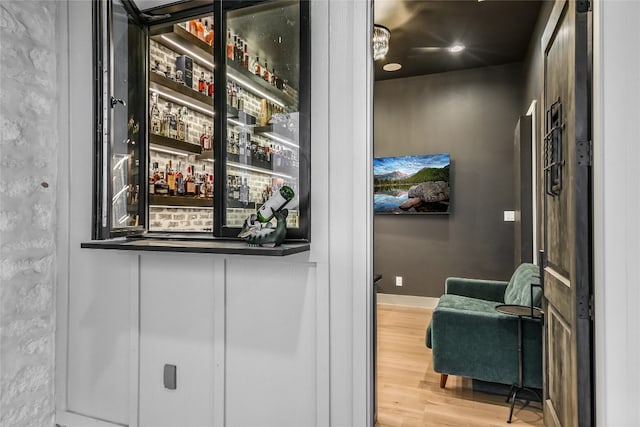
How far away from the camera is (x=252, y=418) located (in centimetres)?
174

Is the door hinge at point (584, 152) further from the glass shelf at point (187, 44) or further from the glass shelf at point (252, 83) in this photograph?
the glass shelf at point (187, 44)

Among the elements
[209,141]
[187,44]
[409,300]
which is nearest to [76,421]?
[209,141]

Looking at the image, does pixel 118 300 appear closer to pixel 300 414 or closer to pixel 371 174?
pixel 300 414

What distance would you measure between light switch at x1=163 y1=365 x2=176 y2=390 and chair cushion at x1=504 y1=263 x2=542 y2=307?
223 cm

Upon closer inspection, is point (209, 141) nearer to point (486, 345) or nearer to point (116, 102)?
point (116, 102)

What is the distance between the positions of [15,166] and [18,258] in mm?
433

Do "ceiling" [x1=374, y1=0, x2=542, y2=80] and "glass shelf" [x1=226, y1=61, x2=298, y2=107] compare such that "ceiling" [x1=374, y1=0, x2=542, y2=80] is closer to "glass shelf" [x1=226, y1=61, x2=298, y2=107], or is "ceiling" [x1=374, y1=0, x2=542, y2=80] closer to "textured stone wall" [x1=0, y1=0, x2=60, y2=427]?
"glass shelf" [x1=226, y1=61, x2=298, y2=107]

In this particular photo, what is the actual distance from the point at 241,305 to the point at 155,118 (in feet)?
5.73

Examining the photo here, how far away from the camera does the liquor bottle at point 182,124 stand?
3139 millimetres

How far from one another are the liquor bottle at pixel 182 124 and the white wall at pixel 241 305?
107 centimetres

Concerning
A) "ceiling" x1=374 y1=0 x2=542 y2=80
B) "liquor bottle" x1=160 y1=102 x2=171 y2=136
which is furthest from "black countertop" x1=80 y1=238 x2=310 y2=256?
"ceiling" x1=374 y1=0 x2=542 y2=80

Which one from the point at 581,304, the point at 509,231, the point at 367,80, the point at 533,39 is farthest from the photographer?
the point at 509,231

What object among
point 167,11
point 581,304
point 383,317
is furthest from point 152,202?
point 383,317

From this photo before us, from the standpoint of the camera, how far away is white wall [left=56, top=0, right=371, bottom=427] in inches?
62.6
